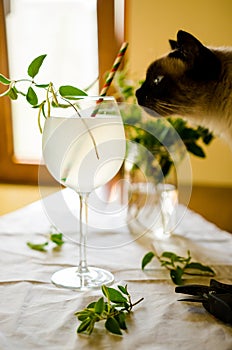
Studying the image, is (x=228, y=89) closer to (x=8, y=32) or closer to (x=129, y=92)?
(x=129, y=92)

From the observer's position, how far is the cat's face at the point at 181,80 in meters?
0.92

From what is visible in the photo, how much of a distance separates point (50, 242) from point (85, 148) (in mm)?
320

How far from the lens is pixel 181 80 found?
0.96 m

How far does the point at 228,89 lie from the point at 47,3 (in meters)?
1.16

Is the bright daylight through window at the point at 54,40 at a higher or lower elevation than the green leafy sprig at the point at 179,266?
higher

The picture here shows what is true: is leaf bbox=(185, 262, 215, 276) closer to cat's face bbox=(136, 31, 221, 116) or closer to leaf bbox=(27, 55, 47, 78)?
cat's face bbox=(136, 31, 221, 116)

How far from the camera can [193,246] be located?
1.07 meters

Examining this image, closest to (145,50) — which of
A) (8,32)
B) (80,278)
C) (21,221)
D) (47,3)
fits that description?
(47,3)

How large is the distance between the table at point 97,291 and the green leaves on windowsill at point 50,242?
1 cm

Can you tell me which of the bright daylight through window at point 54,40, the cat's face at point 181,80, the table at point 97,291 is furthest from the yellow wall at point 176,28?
the cat's face at point 181,80

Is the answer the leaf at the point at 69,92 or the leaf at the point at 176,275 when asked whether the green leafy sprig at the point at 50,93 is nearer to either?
the leaf at the point at 69,92

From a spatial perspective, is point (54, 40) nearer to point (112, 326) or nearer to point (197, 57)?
point (197, 57)

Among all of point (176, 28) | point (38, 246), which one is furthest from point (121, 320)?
point (176, 28)

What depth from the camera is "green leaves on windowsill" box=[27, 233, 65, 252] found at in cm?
101
